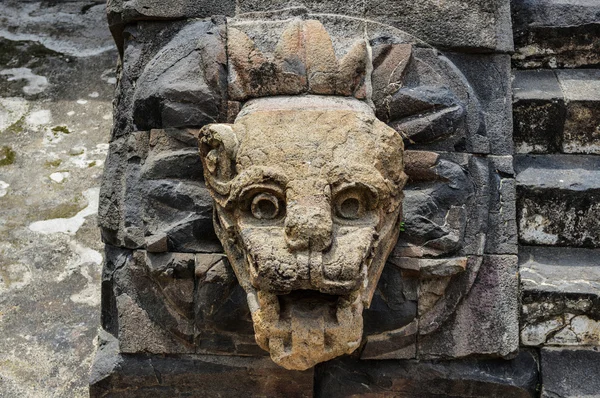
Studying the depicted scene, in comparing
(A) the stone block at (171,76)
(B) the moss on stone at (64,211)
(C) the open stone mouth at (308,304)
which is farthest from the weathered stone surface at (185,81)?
(B) the moss on stone at (64,211)

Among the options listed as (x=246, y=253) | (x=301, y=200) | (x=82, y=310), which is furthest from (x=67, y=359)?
(x=301, y=200)

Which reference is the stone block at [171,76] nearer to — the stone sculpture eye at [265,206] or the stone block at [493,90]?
the stone sculpture eye at [265,206]

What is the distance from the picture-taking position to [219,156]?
2.29 metres

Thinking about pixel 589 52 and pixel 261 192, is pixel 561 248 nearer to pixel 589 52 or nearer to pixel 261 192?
pixel 589 52

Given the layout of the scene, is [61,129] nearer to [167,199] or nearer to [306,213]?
[167,199]

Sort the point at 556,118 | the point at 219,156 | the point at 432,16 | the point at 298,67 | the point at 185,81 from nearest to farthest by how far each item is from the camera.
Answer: the point at 219,156, the point at 298,67, the point at 185,81, the point at 432,16, the point at 556,118

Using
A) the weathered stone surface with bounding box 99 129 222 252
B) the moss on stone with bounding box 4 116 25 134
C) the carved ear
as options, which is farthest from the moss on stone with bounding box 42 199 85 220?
the carved ear

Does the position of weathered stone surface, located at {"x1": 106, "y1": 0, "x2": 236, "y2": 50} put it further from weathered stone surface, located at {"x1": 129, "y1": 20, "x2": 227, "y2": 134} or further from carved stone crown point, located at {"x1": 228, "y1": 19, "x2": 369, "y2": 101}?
carved stone crown point, located at {"x1": 228, "y1": 19, "x2": 369, "y2": 101}

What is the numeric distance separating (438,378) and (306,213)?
949 millimetres

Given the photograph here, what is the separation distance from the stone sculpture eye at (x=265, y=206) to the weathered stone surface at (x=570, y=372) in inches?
47.2

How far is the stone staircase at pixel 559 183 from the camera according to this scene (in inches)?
105

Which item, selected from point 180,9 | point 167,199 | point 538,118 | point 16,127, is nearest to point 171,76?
point 180,9

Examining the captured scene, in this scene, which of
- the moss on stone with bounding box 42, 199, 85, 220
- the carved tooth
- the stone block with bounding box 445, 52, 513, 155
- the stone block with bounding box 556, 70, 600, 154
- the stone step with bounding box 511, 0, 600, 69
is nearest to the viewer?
the carved tooth

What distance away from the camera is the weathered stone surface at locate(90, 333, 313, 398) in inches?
105
